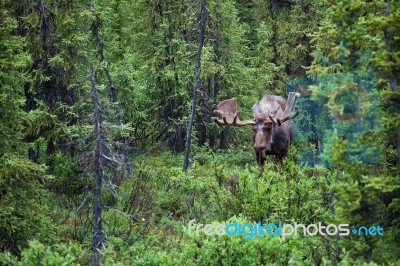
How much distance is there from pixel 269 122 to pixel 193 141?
6384mm

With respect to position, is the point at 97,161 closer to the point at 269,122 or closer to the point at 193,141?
the point at 269,122

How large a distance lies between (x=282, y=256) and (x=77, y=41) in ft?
32.1

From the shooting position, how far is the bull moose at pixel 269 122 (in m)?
18.9

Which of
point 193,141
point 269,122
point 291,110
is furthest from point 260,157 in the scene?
point 193,141

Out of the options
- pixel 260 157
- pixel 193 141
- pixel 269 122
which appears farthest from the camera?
pixel 193 141

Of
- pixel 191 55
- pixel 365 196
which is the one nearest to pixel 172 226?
pixel 365 196

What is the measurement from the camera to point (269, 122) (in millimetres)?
18859

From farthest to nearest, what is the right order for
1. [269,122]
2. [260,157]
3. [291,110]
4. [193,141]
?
[193,141]
[291,110]
[260,157]
[269,122]

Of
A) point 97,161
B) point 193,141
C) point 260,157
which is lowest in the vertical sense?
point 193,141

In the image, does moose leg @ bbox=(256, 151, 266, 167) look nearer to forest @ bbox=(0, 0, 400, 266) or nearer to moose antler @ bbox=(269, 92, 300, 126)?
forest @ bbox=(0, 0, 400, 266)

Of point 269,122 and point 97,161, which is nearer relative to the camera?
point 97,161

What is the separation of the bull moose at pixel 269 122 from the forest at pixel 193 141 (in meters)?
0.14

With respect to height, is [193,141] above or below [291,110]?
below

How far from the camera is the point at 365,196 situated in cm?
1034
